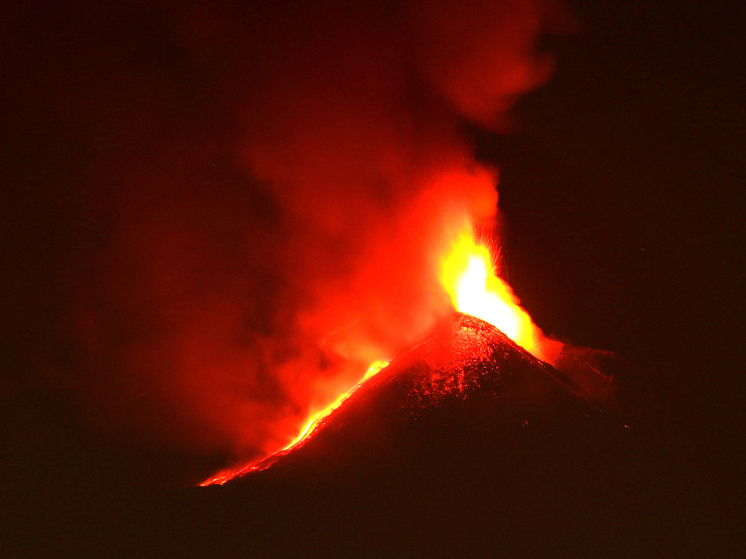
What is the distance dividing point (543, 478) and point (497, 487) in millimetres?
389

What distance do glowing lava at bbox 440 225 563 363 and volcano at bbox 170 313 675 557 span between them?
3.27 feet

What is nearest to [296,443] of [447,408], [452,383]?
[447,408]

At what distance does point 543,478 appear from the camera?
179 inches

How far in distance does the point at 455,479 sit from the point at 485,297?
105 inches

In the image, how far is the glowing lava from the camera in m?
6.62

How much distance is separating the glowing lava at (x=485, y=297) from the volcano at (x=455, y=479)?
3.27 feet

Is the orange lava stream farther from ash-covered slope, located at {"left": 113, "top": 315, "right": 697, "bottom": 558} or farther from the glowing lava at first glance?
the glowing lava

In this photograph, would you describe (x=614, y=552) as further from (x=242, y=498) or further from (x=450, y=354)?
(x=242, y=498)

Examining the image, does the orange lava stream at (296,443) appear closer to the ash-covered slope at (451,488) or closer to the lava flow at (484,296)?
the ash-covered slope at (451,488)

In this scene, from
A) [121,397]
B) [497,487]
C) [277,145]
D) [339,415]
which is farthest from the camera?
[277,145]

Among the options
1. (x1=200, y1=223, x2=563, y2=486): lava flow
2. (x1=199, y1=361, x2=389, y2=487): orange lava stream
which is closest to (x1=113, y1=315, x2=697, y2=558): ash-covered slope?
(x1=199, y1=361, x2=389, y2=487): orange lava stream

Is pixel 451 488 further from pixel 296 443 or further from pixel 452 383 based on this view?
pixel 296 443

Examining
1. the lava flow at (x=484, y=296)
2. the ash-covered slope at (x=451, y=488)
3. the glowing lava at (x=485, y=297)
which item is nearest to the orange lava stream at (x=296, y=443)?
the ash-covered slope at (x=451, y=488)

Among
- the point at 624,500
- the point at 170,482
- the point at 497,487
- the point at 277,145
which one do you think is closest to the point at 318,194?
the point at 277,145
